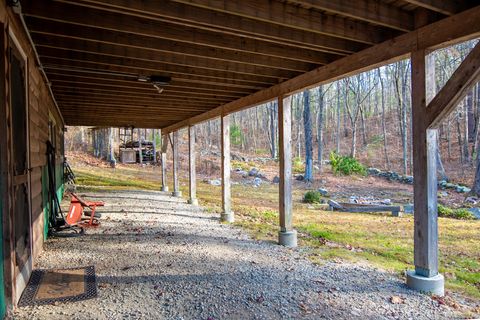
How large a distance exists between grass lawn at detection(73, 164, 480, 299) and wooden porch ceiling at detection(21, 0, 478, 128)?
2833 mm

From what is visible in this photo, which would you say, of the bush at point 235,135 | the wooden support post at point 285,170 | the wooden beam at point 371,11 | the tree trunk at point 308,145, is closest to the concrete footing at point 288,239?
the wooden support post at point 285,170

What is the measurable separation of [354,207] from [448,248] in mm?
4669

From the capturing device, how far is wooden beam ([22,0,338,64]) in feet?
10.6

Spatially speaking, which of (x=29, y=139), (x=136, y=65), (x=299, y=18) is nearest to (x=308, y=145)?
(x=136, y=65)

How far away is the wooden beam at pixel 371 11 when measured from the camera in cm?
308

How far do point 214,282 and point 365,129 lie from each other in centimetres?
3238

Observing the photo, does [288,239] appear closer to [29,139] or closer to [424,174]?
[424,174]

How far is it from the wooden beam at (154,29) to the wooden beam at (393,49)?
1.04 ft

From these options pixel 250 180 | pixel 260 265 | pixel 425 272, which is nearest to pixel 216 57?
pixel 260 265

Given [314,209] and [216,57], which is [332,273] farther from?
[314,209]

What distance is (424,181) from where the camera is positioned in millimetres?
3549

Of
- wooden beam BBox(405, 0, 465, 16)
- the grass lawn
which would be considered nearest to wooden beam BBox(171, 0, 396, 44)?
wooden beam BBox(405, 0, 465, 16)

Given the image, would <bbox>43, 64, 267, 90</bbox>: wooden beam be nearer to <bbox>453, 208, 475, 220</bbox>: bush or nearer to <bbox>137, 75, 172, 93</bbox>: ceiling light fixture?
<bbox>137, 75, 172, 93</bbox>: ceiling light fixture

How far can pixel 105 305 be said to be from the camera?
3.26 meters
